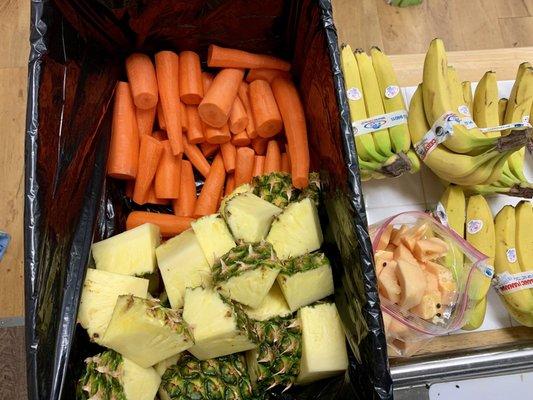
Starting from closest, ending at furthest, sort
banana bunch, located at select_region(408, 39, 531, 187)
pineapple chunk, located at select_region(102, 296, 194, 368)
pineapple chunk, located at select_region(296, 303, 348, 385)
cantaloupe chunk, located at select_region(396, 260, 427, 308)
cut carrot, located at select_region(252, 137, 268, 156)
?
pineapple chunk, located at select_region(102, 296, 194, 368) → pineapple chunk, located at select_region(296, 303, 348, 385) → cantaloupe chunk, located at select_region(396, 260, 427, 308) → banana bunch, located at select_region(408, 39, 531, 187) → cut carrot, located at select_region(252, 137, 268, 156)

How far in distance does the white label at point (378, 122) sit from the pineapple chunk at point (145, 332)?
2.01 feet

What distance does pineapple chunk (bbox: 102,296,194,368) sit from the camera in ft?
2.45

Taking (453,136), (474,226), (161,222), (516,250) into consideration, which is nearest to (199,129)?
(161,222)

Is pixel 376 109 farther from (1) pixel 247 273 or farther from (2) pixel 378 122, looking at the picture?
(1) pixel 247 273

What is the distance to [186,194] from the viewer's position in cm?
112

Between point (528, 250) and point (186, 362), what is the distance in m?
0.80

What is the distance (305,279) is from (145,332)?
288 millimetres

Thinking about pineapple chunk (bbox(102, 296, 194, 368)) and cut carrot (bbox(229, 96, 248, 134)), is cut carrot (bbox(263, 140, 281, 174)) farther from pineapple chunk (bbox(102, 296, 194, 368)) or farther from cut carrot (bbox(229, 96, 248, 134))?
pineapple chunk (bbox(102, 296, 194, 368))

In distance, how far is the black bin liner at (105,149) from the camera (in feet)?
2.58

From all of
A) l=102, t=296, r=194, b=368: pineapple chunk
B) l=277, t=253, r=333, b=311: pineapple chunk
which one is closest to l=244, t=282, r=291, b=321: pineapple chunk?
l=277, t=253, r=333, b=311: pineapple chunk

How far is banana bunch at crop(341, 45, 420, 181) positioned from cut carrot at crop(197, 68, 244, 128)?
249 mm

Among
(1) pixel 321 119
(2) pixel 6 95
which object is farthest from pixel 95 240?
(2) pixel 6 95

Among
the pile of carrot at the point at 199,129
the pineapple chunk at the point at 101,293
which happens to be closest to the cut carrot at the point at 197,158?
the pile of carrot at the point at 199,129

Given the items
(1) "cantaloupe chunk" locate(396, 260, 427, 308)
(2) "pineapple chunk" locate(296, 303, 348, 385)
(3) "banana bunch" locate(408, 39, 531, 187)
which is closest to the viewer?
(2) "pineapple chunk" locate(296, 303, 348, 385)
